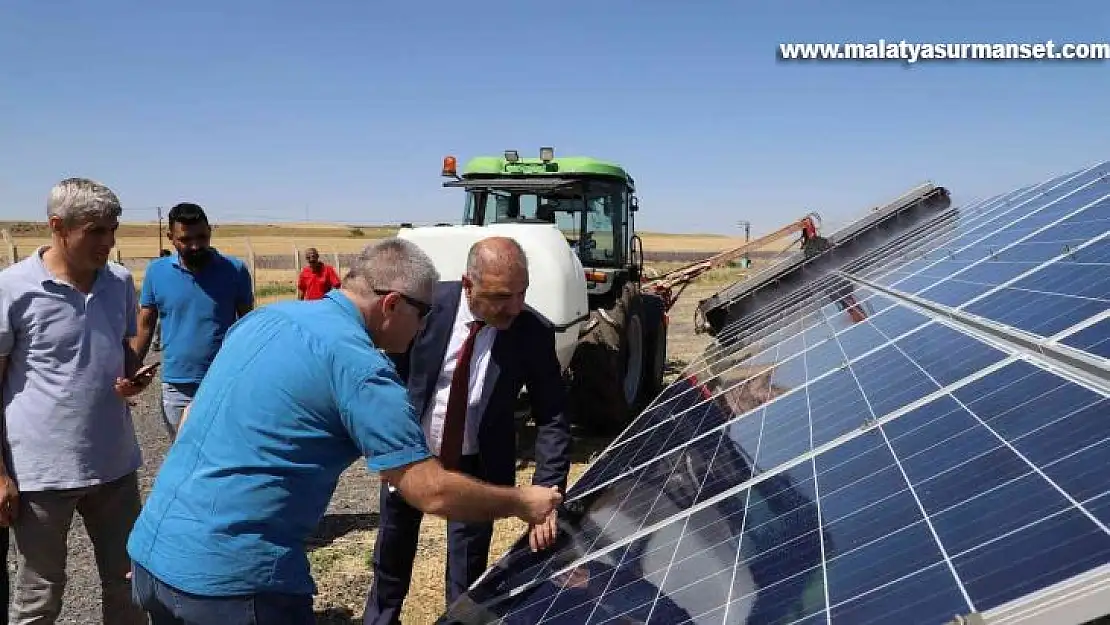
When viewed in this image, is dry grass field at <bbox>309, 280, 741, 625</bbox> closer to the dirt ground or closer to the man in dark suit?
the dirt ground

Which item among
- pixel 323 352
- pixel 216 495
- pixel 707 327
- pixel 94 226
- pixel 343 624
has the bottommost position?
pixel 343 624

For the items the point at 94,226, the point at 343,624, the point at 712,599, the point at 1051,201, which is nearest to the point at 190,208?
the point at 94,226

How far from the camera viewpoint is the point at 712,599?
2.04 metres

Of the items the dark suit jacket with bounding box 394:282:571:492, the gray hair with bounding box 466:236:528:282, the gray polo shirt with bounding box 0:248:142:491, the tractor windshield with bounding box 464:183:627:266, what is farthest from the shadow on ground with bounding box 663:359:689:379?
the gray polo shirt with bounding box 0:248:142:491

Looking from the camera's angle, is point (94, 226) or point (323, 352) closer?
point (323, 352)

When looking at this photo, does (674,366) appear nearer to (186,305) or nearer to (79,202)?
(186,305)

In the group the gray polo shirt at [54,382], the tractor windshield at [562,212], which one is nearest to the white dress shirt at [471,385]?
the gray polo shirt at [54,382]

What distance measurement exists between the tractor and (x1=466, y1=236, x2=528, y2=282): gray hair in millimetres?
3539

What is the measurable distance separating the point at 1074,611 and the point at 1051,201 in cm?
657

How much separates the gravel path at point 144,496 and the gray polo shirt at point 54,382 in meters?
1.79

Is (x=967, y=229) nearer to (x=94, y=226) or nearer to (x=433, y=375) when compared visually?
(x=433, y=375)

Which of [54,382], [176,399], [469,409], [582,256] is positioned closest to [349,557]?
[176,399]

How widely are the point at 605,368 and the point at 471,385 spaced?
4588 mm

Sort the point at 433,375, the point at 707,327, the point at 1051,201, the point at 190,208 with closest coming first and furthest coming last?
the point at 433,375 < the point at 190,208 < the point at 1051,201 < the point at 707,327
